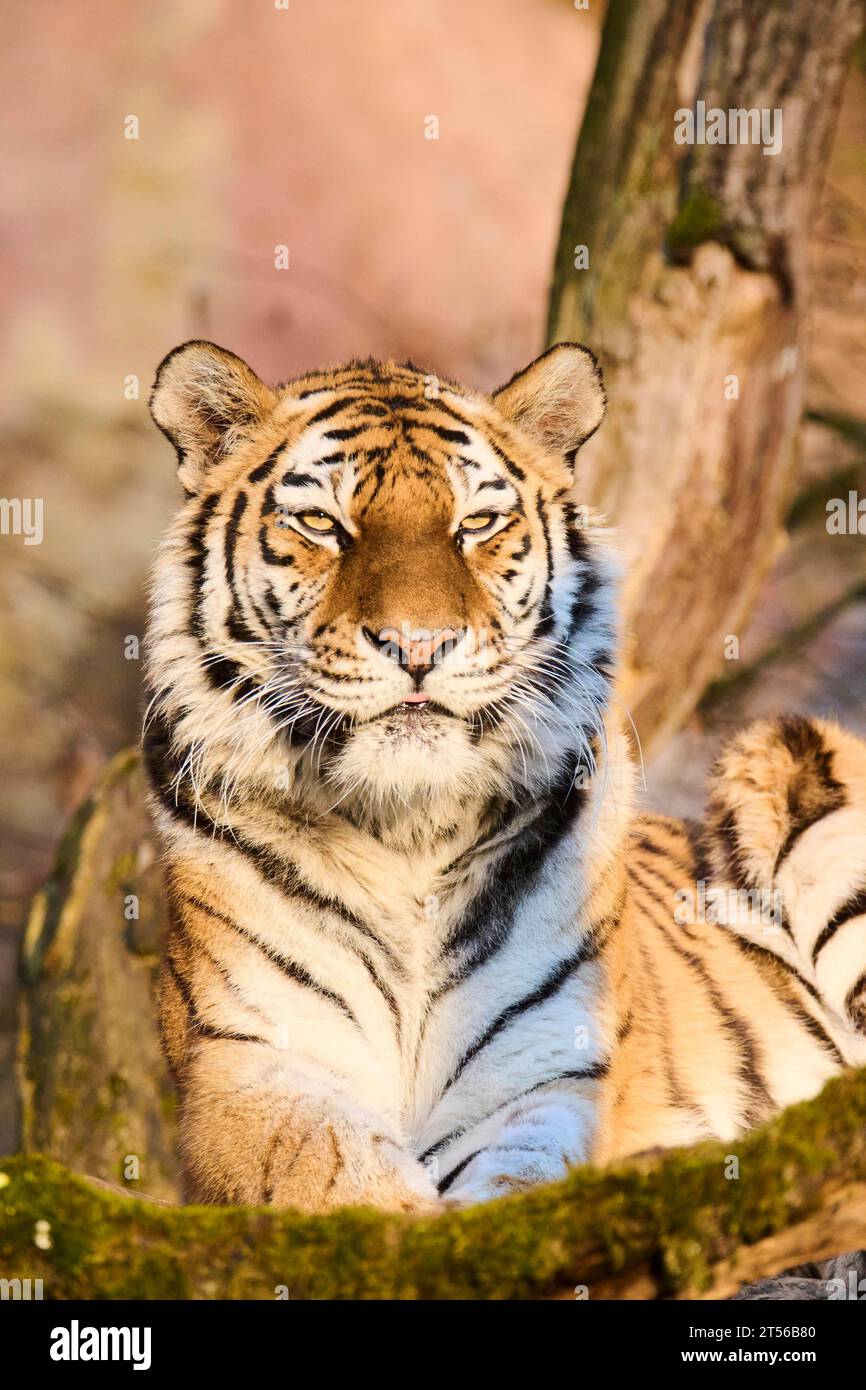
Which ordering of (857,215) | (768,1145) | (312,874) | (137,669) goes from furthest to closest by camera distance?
(857,215)
(137,669)
(312,874)
(768,1145)

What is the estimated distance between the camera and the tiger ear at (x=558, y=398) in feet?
10.1

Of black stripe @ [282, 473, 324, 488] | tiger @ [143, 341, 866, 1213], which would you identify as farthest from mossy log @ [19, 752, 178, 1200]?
black stripe @ [282, 473, 324, 488]

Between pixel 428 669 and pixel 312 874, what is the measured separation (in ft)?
1.62

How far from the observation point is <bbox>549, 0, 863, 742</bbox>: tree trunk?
199 inches

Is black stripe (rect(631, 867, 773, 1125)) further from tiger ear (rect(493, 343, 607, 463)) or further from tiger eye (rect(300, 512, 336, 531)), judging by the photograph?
tiger eye (rect(300, 512, 336, 531))

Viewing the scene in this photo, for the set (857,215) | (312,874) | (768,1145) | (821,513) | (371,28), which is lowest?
(768,1145)

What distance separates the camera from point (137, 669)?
24.0ft

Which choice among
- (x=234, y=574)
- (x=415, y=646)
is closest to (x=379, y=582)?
(x=415, y=646)

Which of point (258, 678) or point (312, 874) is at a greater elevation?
point (258, 678)

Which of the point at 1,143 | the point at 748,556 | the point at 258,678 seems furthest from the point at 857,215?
the point at 258,678

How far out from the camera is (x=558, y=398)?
3.10m

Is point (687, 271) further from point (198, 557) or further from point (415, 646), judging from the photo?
point (415, 646)

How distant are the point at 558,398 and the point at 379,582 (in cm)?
77

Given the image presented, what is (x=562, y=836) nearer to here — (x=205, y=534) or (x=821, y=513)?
(x=205, y=534)
